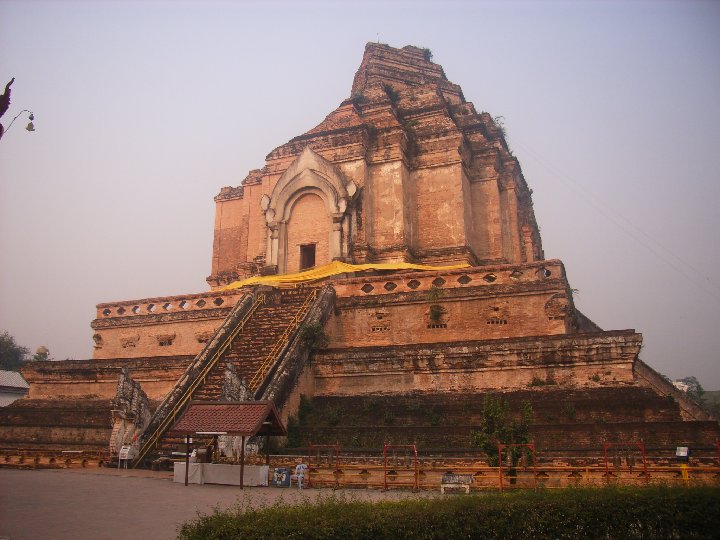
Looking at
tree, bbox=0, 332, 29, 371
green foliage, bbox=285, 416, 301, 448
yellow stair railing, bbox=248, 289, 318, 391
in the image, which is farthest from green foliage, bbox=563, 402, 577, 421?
tree, bbox=0, 332, 29, 371

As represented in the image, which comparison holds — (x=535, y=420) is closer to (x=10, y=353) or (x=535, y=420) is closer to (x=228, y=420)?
(x=228, y=420)

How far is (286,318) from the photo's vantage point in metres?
20.3

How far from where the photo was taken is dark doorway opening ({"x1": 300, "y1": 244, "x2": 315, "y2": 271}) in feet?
86.0

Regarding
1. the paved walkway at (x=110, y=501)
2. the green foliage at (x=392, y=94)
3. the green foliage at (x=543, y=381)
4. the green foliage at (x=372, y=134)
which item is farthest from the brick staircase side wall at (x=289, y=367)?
the green foliage at (x=392, y=94)

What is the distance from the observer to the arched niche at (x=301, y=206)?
999 inches

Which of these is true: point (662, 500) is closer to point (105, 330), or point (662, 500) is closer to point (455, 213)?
point (455, 213)

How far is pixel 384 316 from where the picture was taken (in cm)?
1994

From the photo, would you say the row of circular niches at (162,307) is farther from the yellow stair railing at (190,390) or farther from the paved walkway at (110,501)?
the paved walkway at (110,501)

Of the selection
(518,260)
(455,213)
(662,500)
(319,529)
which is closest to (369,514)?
(319,529)

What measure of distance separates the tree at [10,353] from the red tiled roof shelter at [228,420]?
5061cm

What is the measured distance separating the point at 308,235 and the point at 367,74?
12.3m

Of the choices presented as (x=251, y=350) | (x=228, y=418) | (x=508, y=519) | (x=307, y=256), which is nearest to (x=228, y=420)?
(x=228, y=418)

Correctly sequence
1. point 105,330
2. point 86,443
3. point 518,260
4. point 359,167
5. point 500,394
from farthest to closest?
point 518,260 < point 359,167 < point 105,330 < point 86,443 < point 500,394

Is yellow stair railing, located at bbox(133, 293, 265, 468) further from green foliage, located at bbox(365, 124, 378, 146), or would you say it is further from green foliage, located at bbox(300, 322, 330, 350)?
green foliage, located at bbox(365, 124, 378, 146)
